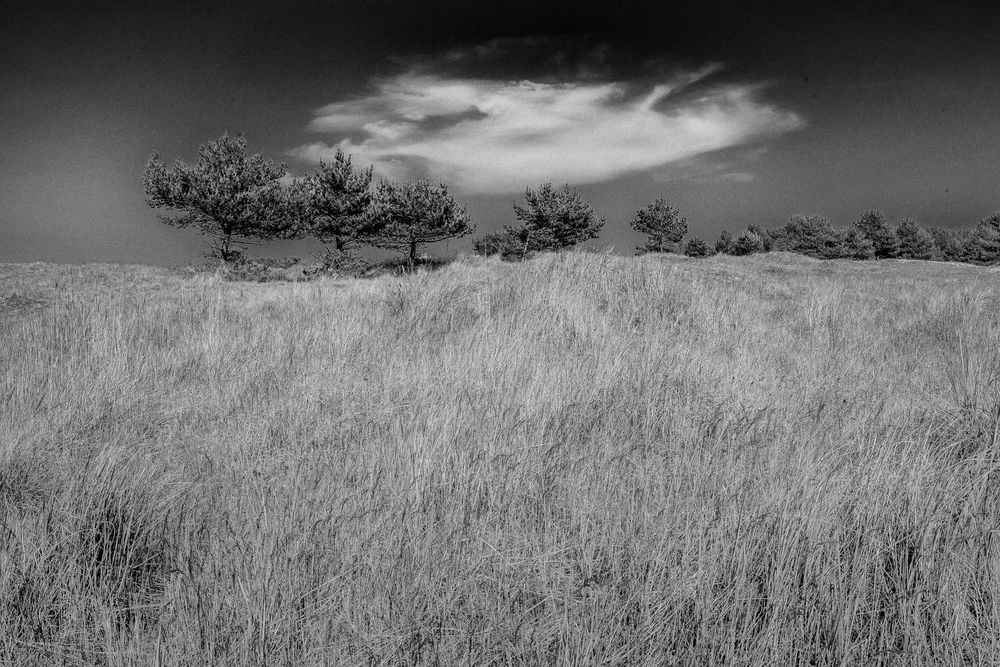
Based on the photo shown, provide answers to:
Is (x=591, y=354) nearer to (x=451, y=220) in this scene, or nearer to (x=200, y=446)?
(x=200, y=446)

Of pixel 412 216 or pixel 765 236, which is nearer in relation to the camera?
pixel 412 216

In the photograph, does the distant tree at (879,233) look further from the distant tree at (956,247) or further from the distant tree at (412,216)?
the distant tree at (412,216)

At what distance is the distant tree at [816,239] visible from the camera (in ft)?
171

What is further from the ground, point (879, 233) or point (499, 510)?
point (879, 233)

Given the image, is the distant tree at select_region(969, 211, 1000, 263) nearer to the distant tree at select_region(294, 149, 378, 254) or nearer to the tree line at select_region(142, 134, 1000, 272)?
the tree line at select_region(142, 134, 1000, 272)

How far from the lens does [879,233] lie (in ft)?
174

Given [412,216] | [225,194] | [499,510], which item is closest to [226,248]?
[225,194]

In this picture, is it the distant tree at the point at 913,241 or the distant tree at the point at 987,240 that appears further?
the distant tree at the point at 913,241

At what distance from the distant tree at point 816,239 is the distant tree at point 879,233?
2085mm

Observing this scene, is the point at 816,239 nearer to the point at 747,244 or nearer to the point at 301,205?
the point at 747,244

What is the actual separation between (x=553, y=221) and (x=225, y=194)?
22762 mm

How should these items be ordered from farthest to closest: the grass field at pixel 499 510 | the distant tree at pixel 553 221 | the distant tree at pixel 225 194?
1. the distant tree at pixel 553 221
2. the distant tree at pixel 225 194
3. the grass field at pixel 499 510

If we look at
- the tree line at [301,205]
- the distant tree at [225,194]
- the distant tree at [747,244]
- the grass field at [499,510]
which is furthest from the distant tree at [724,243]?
the grass field at [499,510]

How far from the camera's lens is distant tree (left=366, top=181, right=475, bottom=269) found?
109 feet
